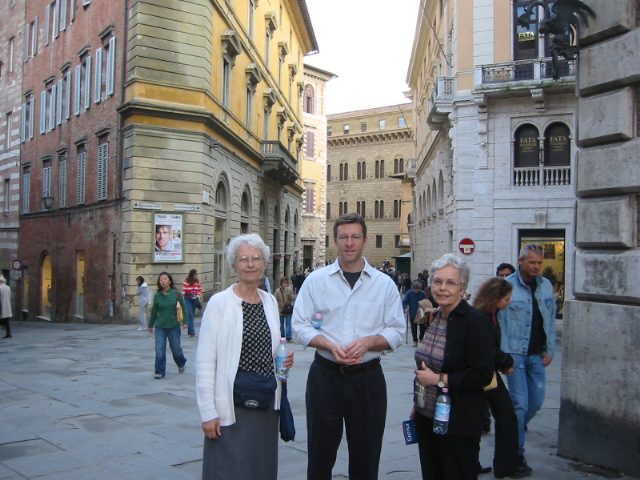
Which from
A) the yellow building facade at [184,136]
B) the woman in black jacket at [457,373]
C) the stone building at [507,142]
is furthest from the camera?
the stone building at [507,142]

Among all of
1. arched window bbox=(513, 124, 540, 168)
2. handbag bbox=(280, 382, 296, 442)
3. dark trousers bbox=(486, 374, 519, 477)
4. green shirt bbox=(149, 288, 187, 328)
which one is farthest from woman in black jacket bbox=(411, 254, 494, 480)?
arched window bbox=(513, 124, 540, 168)

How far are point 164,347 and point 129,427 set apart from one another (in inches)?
126

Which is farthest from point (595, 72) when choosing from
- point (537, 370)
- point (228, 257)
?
point (228, 257)

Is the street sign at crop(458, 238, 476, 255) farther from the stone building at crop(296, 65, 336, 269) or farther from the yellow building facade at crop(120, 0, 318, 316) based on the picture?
the stone building at crop(296, 65, 336, 269)

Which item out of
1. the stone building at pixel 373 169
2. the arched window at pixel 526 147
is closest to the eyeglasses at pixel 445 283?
the arched window at pixel 526 147

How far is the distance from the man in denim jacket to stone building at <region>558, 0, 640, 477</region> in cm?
30

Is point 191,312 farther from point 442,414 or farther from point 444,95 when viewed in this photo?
point 442,414

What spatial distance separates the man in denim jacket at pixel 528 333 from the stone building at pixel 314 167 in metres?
46.1

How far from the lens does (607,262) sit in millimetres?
5977

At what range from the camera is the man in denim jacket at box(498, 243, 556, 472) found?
234 inches

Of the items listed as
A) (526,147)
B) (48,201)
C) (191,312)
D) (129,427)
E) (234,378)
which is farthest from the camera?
(48,201)

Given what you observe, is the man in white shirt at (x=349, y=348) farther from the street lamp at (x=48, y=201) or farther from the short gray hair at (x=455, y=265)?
the street lamp at (x=48, y=201)

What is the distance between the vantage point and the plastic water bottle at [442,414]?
13.1ft

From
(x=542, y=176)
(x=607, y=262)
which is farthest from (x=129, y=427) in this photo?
(x=542, y=176)
